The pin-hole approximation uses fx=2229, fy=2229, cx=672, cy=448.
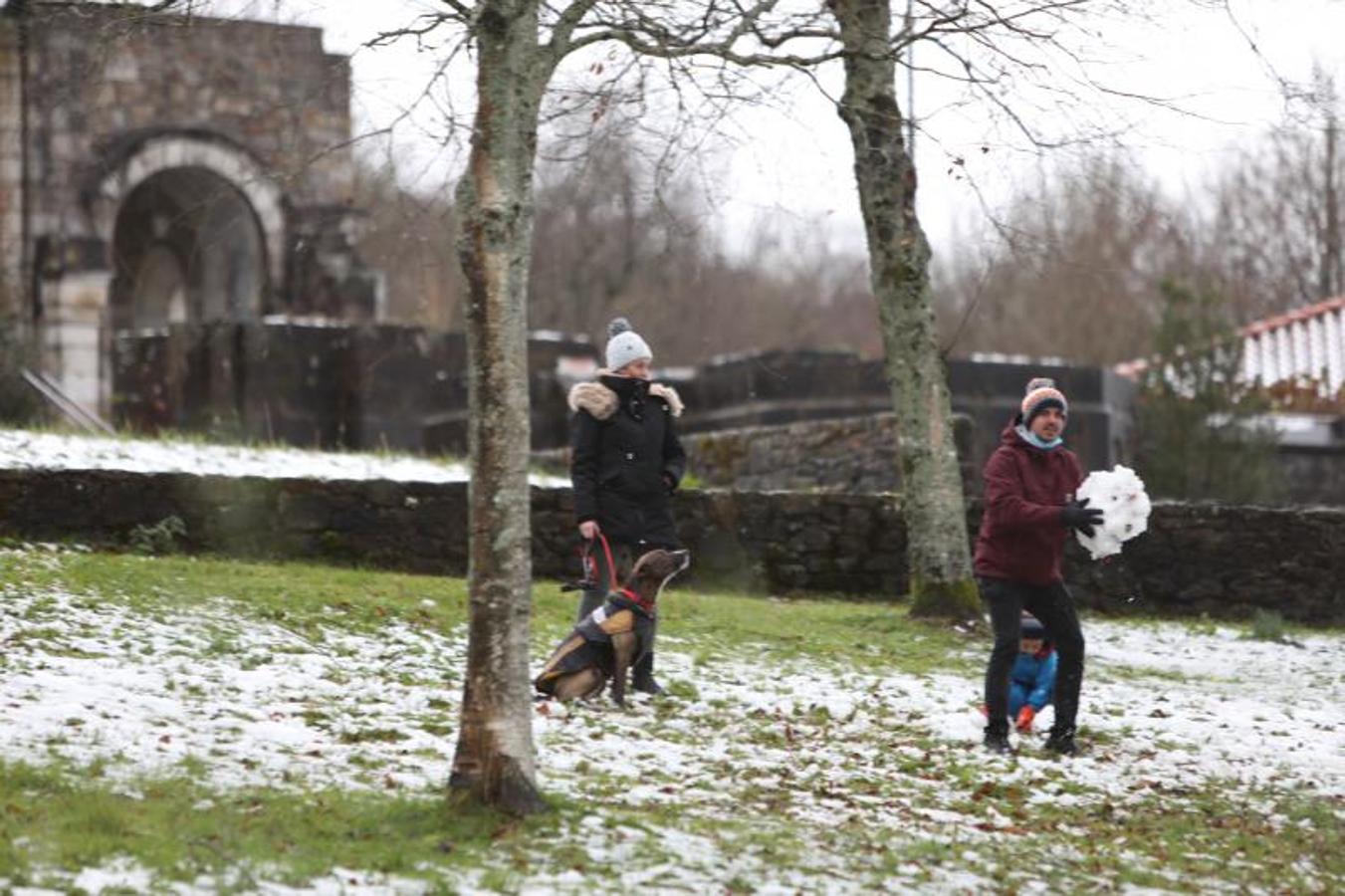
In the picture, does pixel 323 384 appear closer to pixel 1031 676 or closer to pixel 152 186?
pixel 152 186

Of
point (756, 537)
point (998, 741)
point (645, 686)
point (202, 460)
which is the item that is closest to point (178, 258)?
point (202, 460)

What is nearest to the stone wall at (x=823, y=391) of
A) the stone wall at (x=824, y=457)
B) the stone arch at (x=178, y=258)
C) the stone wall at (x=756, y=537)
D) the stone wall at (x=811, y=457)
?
the stone wall at (x=811, y=457)

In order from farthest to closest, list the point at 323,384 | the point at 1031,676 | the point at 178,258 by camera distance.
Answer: the point at 178,258 → the point at 323,384 → the point at 1031,676

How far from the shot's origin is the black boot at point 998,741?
35.2ft

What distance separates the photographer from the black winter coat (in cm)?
1127

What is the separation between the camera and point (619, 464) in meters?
11.3

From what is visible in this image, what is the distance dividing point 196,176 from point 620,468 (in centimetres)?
2033

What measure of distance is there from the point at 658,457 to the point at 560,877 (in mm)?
4042

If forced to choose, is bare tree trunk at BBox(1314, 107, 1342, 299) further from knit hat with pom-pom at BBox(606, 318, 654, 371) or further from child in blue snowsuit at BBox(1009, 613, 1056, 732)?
knit hat with pom-pom at BBox(606, 318, 654, 371)

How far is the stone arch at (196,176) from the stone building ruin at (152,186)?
2 centimetres

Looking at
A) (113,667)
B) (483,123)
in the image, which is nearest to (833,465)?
(113,667)

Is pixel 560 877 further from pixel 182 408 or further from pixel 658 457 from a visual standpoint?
pixel 182 408

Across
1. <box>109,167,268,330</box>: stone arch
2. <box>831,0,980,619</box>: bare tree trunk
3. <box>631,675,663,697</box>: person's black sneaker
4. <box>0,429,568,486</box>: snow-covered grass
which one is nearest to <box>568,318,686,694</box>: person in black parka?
<box>631,675,663,697</box>: person's black sneaker

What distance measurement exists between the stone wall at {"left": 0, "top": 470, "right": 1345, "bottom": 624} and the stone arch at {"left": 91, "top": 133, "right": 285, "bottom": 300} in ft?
40.1
